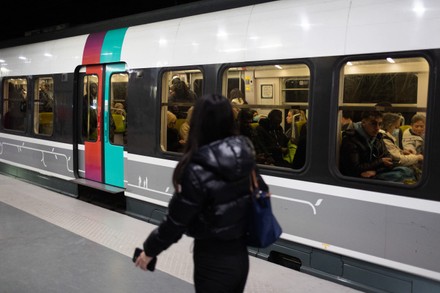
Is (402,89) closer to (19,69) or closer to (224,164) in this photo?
(224,164)

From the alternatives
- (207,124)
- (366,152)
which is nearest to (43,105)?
(366,152)

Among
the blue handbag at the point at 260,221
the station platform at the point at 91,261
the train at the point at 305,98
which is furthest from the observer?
the station platform at the point at 91,261

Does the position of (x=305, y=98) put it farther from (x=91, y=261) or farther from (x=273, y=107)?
(x=91, y=261)

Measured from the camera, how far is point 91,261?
3.90 metres

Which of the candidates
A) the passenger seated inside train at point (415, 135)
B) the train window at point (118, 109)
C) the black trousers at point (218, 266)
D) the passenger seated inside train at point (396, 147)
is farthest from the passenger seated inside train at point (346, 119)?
the train window at point (118, 109)

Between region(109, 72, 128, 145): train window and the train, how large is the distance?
0.07ft

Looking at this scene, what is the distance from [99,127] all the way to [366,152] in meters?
4.09

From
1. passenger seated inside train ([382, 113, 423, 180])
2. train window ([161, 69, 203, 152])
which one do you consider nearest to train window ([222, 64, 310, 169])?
train window ([161, 69, 203, 152])

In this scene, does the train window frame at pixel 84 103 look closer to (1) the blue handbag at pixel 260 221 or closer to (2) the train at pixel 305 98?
(2) the train at pixel 305 98

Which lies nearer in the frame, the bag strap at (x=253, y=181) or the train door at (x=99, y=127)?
the bag strap at (x=253, y=181)

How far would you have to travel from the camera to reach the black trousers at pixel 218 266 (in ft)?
6.22

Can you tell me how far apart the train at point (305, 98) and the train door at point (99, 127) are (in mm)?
25

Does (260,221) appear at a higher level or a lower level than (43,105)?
lower

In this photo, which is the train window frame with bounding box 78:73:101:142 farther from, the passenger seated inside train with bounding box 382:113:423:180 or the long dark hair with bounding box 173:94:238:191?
the long dark hair with bounding box 173:94:238:191
